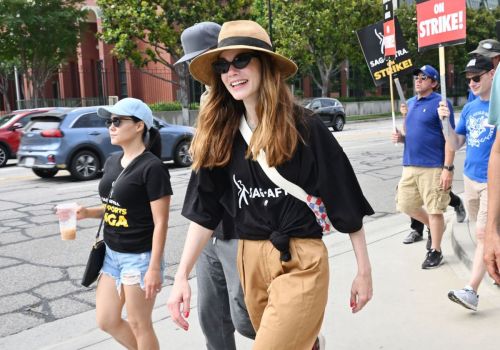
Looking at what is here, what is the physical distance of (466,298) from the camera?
12.9 feet

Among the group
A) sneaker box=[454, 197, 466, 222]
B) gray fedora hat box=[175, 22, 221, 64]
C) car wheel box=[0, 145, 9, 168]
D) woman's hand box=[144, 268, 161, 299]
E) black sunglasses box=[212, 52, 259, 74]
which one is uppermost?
gray fedora hat box=[175, 22, 221, 64]

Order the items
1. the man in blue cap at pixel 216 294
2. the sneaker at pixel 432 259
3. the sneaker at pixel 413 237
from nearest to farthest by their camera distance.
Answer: the man in blue cap at pixel 216 294, the sneaker at pixel 432 259, the sneaker at pixel 413 237

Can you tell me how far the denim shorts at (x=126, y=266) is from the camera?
303 cm

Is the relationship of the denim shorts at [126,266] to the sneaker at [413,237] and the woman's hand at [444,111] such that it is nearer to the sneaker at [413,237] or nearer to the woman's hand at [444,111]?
the woman's hand at [444,111]

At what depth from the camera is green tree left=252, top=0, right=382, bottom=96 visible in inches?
1287

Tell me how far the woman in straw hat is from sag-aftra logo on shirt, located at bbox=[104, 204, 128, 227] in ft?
2.27

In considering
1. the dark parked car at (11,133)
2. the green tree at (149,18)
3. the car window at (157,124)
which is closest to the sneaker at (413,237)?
the car window at (157,124)

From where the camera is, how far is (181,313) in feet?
8.18

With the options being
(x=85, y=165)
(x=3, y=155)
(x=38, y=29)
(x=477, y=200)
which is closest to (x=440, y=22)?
(x=477, y=200)

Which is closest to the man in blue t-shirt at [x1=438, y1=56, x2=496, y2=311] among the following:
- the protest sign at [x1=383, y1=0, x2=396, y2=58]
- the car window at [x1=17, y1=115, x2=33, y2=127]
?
the protest sign at [x1=383, y1=0, x2=396, y2=58]

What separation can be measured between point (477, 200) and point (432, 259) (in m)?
0.95

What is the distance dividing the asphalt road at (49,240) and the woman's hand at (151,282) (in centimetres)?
192

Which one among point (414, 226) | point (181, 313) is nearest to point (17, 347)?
point (181, 313)

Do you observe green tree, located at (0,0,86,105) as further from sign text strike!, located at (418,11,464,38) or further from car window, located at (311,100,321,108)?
sign text strike!, located at (418,11,464,38)
